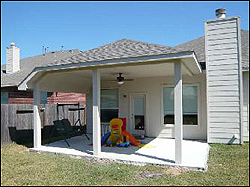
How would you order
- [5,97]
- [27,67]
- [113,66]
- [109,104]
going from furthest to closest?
[27,67]
[5,97]
[109,104]
[113,66]

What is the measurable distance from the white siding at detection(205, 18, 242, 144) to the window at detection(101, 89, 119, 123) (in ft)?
14.2

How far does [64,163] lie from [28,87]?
120 inches

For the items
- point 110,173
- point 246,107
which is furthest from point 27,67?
point 246,107

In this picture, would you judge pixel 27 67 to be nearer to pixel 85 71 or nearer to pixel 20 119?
pixel 20 119

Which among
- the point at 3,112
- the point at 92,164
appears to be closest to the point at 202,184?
the point at 92,164

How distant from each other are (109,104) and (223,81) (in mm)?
5278

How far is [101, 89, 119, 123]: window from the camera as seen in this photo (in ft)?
36.9

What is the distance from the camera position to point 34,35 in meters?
7.90

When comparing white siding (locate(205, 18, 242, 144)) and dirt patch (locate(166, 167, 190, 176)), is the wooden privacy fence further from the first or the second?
white siding (locate(205, 18, 242, 144))

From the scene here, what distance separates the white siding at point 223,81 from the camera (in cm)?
852

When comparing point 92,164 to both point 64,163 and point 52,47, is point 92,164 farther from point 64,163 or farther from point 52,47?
point 52,47

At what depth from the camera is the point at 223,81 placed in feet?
28.4

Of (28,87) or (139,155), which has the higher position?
(28,87)

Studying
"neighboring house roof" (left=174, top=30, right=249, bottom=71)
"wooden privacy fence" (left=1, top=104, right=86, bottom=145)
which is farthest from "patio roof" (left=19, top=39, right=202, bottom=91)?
"neighboring house roof" (left=174, top=30, right=249, bottom=71)
